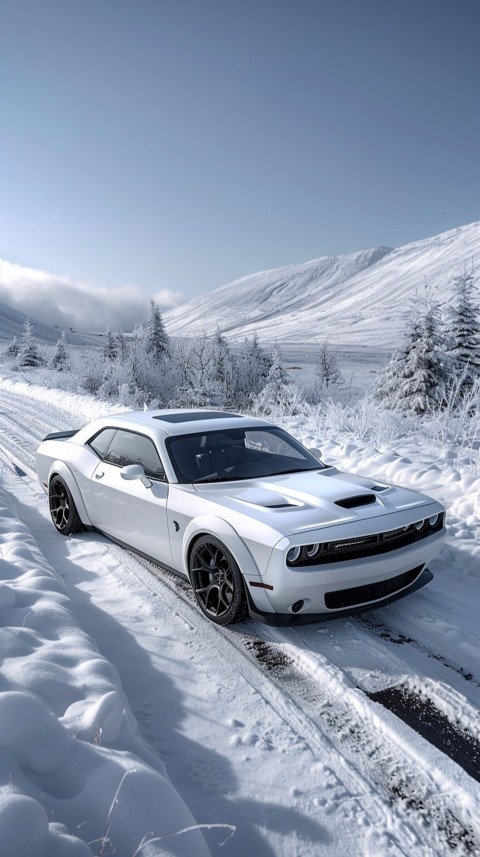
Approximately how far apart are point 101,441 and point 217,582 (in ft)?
7.38

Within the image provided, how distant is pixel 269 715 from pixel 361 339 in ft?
269

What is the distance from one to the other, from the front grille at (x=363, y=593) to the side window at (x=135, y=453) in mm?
1683

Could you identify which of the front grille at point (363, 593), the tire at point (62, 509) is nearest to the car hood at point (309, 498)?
the front grille at point (363, 593)

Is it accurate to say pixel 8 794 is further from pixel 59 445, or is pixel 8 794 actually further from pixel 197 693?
pixel 59 445

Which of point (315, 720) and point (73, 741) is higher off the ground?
Result: point (73, 741)

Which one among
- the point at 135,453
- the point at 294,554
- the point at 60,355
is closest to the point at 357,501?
the point at 294,554

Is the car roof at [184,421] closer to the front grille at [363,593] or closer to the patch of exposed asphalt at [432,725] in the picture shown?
the front grille at [363,593]

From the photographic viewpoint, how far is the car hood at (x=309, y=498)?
3.33m

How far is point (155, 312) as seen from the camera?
36.6 m

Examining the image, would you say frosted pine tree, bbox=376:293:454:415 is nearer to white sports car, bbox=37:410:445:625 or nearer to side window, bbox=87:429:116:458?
white sports car, bbox=37:410:445:625

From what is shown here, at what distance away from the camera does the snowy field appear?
1.82m

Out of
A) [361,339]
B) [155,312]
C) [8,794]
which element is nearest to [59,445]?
[8,794]

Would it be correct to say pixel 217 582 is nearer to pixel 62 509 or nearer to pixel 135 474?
pixel 135 474

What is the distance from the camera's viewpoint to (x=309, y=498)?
11.9 ft
